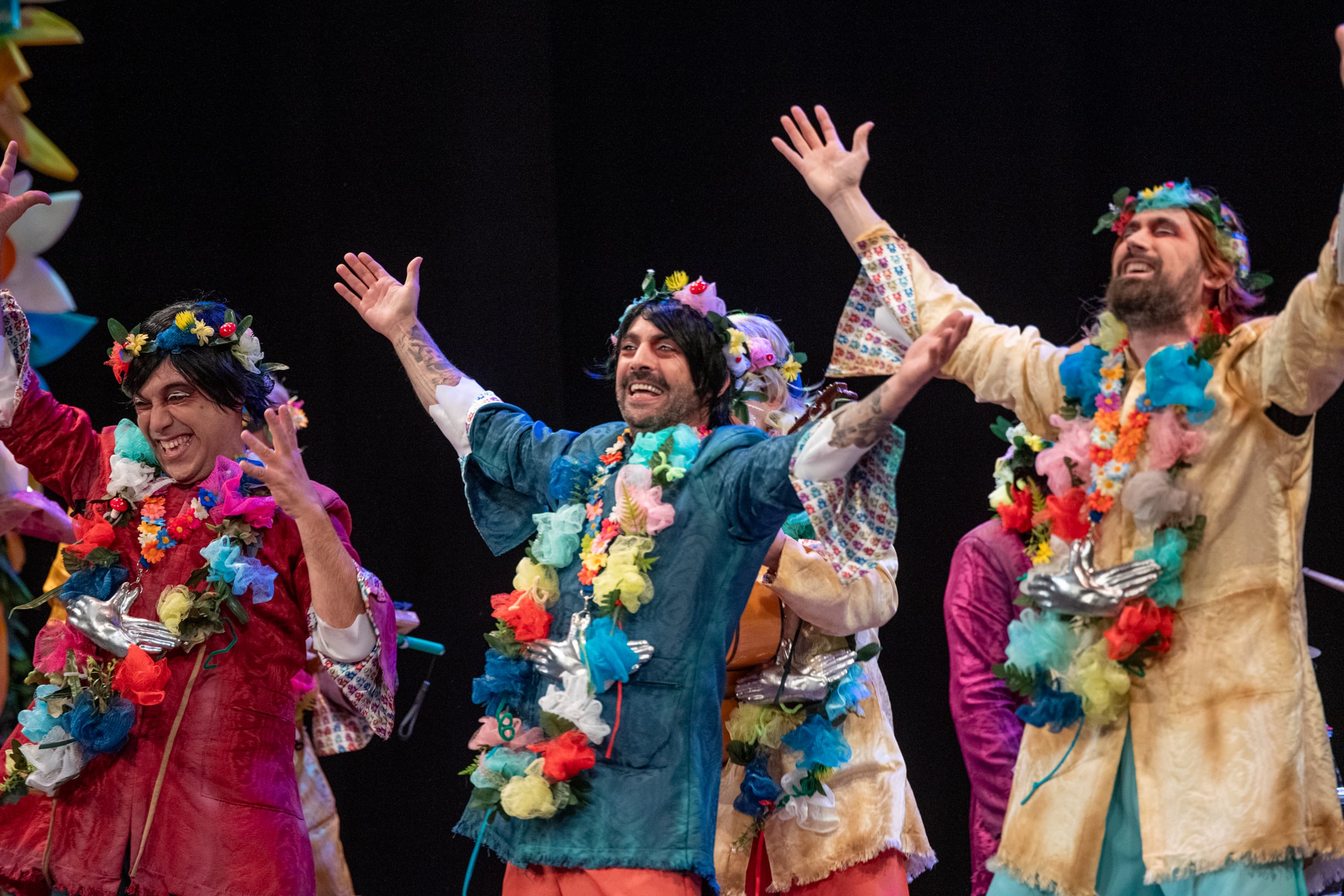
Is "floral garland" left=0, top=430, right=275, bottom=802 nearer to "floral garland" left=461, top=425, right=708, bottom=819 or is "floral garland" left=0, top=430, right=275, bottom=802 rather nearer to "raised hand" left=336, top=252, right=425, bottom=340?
"raised hand" left=336, top=252, right=425, bottom=340

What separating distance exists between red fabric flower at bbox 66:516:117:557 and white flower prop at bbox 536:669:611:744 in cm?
121

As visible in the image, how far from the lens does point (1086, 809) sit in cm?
251

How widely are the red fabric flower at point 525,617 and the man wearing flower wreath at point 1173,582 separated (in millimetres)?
906

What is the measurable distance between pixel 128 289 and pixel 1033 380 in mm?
3491

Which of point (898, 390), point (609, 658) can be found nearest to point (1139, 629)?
point (898, 390)

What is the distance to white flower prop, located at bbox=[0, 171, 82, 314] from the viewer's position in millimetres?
4793

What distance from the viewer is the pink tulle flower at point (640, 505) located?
9.30 feet

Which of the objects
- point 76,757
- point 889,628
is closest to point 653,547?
point 76,757

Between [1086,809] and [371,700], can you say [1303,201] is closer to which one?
[1086,809]

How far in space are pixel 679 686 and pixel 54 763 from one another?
1.41m

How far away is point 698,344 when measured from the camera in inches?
122

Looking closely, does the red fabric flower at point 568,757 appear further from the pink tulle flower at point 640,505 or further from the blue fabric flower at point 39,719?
the blue fabric flower at point 39,719

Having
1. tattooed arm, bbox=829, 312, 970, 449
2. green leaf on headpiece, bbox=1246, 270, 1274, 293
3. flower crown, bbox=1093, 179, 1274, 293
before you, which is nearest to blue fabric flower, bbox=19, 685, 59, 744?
tattooed arm, bbox=829, 312, 970, 449

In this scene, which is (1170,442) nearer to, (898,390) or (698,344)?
(898,390)
